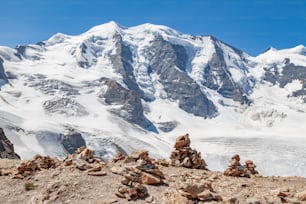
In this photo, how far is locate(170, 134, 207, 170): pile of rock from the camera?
2858 cm

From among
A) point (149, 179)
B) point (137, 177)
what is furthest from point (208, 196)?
point (137, 177)

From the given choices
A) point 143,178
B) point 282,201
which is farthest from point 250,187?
point 143,178

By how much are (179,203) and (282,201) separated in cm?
377

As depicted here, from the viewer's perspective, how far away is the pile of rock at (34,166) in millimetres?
24594

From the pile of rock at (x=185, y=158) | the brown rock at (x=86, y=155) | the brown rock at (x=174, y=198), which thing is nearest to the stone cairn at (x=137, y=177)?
the brown rock at (x=174, y=198)

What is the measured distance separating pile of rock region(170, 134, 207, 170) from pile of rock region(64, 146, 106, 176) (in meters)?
4.57

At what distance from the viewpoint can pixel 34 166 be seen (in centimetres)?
2517

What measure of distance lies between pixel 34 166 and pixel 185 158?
7.77m

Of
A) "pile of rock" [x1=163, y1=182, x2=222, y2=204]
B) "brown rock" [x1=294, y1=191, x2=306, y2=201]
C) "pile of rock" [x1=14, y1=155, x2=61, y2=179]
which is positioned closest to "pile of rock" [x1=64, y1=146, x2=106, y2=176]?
"pile of rock" [x1=14, y1=155, x2=61, y2=179]

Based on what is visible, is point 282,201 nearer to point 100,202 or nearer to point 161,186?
point 161,186

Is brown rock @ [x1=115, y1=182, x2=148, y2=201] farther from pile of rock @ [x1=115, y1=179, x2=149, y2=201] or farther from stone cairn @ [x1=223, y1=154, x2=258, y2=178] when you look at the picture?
stone cairn @ [x1=223, y1=154, x2=258, y2=178]

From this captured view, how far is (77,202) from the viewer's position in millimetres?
20844

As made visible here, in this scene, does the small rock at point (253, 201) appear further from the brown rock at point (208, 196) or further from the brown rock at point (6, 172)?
the brown rock at point (6, 172)

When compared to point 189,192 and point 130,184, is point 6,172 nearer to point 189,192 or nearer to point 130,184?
point 130,184
